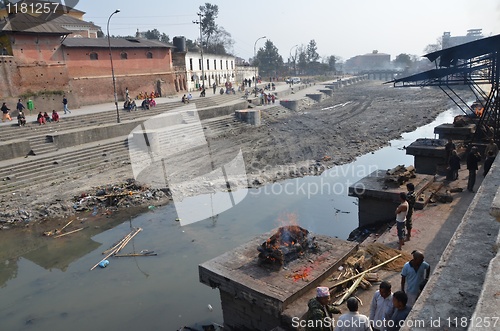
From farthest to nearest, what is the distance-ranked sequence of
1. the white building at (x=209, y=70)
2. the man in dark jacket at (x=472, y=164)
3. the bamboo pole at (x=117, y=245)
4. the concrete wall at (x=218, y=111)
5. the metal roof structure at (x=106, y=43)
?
the white building at (x=209, y=70)
the concrete wall at (x=218, y=111)
the metal roof structure at (x=106, y=43)
the bamboo pole at (x=117, y=245)
the man in dark jacket at (x=472, y=164)

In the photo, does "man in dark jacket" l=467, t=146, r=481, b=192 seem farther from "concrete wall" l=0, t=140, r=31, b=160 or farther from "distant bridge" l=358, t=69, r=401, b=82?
"distant bridge" l=358, t=69, r=401, b=82

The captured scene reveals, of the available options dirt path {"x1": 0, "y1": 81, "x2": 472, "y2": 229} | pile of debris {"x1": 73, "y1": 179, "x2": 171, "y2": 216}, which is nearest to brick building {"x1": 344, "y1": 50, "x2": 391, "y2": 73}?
dirt path {"x1": 0, "y1": 81, "x2": 472, "y2": 229}

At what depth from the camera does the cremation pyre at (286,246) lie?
23.6 ft

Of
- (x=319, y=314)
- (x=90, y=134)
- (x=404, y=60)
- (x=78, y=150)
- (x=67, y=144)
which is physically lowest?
(x=319, y=314)

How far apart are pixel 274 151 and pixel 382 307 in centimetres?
1867

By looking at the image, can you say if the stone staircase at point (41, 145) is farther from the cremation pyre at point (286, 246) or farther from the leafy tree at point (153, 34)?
the leafy tree at point (153, 34)

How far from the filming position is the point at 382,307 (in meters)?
4.95

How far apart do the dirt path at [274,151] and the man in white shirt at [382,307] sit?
459 inches

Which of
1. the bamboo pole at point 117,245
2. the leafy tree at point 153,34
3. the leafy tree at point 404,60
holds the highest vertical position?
the leafy tree at point 153,34

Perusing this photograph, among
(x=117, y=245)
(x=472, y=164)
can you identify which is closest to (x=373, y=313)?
(x=472, y=164)

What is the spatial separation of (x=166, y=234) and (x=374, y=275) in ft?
25.7

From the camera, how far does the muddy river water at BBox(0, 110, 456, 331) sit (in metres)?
8.76

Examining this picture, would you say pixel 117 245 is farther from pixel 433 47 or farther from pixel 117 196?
pixel 433 47

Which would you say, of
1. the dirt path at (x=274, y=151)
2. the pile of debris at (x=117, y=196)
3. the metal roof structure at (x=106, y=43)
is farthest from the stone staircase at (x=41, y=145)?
the metal roof structure at (x=106, y=43)
